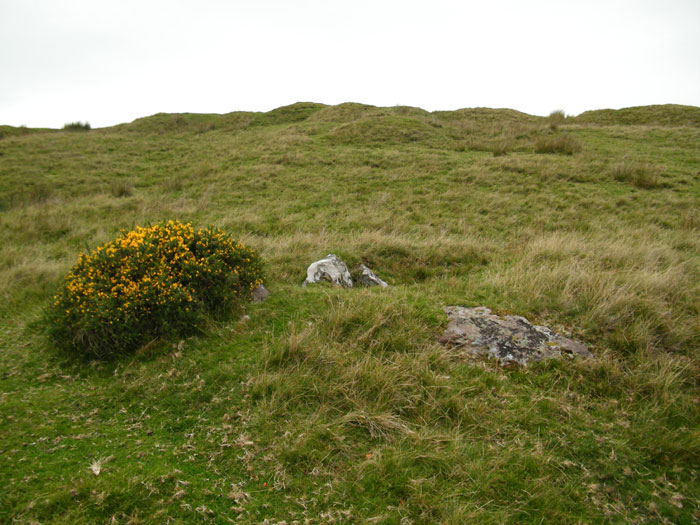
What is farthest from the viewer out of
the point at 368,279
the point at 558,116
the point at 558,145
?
the point at 558,116

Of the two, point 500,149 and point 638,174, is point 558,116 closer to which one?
point 500,149

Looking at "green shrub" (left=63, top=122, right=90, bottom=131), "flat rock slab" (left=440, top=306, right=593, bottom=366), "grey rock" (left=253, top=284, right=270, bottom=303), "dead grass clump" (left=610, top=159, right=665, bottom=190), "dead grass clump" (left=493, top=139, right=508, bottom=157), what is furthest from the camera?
"green shrub" (left=63, top=122, right=90, bottom=131)

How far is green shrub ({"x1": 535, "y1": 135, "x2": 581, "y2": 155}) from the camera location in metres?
18.7

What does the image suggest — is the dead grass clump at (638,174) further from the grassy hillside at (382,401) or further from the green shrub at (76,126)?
the green shrub at (76,126)

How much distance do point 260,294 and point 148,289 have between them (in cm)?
164

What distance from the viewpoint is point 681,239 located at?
29.6 feet

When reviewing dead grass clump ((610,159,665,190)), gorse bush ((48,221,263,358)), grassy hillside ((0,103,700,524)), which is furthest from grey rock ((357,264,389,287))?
dead grass clump ((610,159,665,190))

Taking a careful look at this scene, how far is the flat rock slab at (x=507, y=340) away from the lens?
4.40 m

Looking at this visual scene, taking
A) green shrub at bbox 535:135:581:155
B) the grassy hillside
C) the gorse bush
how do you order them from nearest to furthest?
the grassy hillside < the gorse bush < green shrub at bbox 535:135:581:155

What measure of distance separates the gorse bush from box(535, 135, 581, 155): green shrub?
18.7 m

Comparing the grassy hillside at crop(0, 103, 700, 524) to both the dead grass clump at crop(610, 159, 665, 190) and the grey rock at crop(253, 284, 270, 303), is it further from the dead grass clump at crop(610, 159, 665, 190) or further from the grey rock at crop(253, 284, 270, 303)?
the dead grass clump at crop(610, 159, 665, 190)

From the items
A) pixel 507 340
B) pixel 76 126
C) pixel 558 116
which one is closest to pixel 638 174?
pixel 507 340

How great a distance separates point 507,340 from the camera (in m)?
4.57

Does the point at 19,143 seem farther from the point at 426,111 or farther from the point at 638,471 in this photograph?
the point at 638,471
